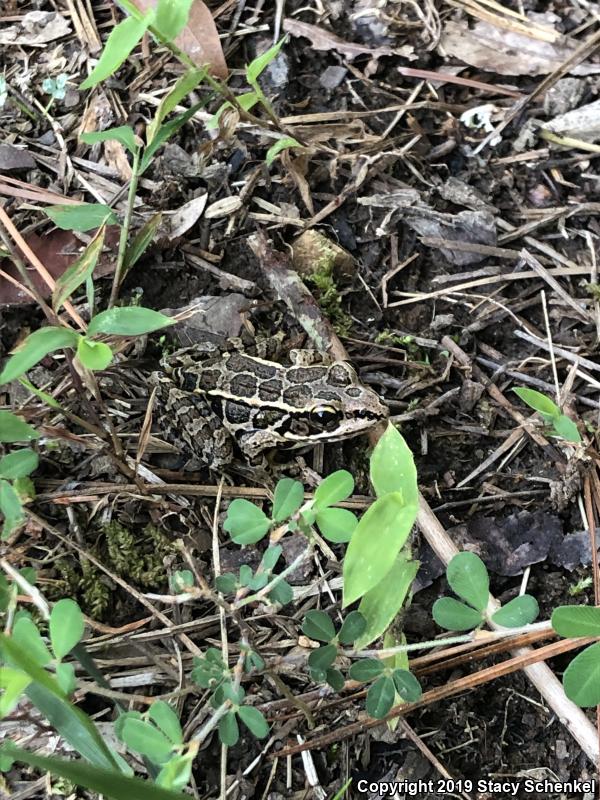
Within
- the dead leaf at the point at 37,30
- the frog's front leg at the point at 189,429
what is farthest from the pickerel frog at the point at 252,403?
the dead leaf at the point at 37,30

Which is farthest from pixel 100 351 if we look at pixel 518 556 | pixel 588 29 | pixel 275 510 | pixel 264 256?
pixel 588 29

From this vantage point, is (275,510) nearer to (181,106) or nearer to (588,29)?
(181,106)

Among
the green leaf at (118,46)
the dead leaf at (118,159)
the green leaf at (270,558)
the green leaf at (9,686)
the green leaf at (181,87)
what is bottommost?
the green leaf at (270,558)

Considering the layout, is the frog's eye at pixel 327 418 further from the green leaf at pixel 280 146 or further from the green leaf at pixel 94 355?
the green leaf at pixel 94 355

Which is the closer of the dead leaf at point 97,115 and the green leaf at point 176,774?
the green leaf at point 176,774

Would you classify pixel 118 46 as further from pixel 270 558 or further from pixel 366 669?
pixel 366 669

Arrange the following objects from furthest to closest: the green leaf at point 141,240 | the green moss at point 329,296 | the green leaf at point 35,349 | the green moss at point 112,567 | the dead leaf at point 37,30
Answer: the dead leaf at point 37,30 < the green moss at point 329,296 < the green leaf at point 141,240 < the green moss at point 112,567 < the green leaf at point 35,349

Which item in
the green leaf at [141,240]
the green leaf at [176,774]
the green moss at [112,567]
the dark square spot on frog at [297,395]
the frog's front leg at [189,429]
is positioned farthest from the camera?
the dark square spot on frog at [297,395]
